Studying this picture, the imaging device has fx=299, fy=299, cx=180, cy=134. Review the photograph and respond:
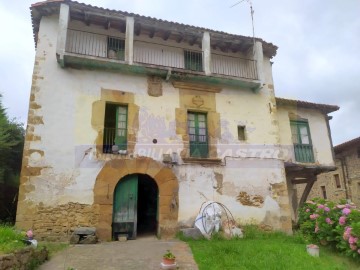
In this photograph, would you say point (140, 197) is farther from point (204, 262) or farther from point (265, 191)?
point (204, 262)

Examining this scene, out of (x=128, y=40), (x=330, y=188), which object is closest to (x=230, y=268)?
(x=128, y=40)

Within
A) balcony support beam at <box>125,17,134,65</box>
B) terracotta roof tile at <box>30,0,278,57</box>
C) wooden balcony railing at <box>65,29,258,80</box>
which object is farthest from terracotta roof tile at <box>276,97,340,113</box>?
balcony support beam at <box>125,17,134,65</box>

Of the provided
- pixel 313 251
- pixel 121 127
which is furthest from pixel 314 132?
pixel 121 127

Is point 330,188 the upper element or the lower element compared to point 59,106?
lower

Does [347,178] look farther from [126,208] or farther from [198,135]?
[126,208]

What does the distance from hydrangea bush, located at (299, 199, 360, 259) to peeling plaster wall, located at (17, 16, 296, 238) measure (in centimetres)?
146

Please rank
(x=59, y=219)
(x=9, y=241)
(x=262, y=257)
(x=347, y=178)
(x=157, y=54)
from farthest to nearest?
(x=347, y=178), (x=157, y=54), (x=59, y=219), (x=262, y=257), (x=9, y=241)

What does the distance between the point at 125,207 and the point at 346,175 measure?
14.0 meters

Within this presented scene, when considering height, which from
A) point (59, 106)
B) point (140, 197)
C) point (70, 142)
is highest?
point (59, 106)

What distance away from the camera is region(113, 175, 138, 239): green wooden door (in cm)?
868

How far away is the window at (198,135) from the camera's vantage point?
10062mm

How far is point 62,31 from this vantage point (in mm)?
9039

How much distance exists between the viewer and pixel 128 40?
971cm

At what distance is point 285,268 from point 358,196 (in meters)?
12.8
